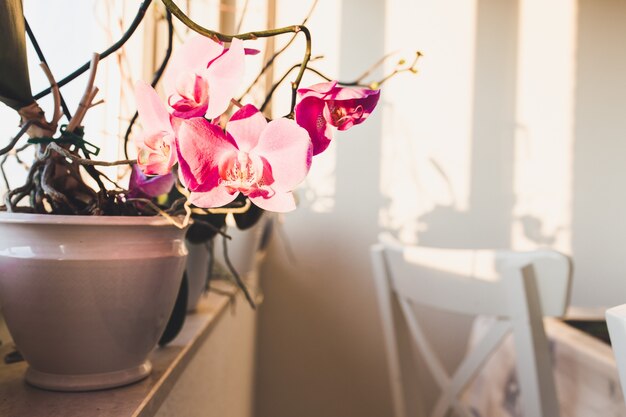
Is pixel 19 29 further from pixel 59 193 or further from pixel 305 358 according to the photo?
pixel 305 358

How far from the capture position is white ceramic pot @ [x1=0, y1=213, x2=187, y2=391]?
0.39m

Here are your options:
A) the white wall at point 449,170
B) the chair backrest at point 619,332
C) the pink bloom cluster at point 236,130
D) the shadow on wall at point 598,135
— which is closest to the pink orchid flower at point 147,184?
the pink bloom cluster at point 236,130

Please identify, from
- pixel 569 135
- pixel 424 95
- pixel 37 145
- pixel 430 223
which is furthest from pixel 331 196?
pixel 37 145

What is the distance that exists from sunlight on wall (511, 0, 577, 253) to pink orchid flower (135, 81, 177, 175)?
1.59 meters

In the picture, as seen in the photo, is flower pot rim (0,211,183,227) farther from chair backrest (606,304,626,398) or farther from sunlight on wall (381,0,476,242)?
sunlight on wall (381,0,476,242)

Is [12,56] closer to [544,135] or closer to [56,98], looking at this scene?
[56,98]

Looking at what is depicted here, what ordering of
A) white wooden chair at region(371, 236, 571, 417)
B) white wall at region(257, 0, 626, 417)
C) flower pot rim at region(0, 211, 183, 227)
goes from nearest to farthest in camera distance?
flower pot rim at region(0, 211, 183, 227), white wooden chair at region(371, 236, 571, 417), white wall at region(257, 0, 626, 417)

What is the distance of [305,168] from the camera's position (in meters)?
0.29

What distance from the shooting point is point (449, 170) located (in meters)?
1.72

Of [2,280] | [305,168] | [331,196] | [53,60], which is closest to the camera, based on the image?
[305,168]

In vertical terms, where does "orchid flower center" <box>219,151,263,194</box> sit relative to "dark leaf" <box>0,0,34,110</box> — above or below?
below

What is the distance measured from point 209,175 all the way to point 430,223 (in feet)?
4.92

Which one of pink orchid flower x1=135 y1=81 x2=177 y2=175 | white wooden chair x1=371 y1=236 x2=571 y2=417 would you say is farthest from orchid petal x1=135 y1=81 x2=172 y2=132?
white wooden chair x1=371 y1=236 x2=571 y2=417

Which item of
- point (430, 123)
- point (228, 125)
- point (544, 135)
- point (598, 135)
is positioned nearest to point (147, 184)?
point (228, 125)
